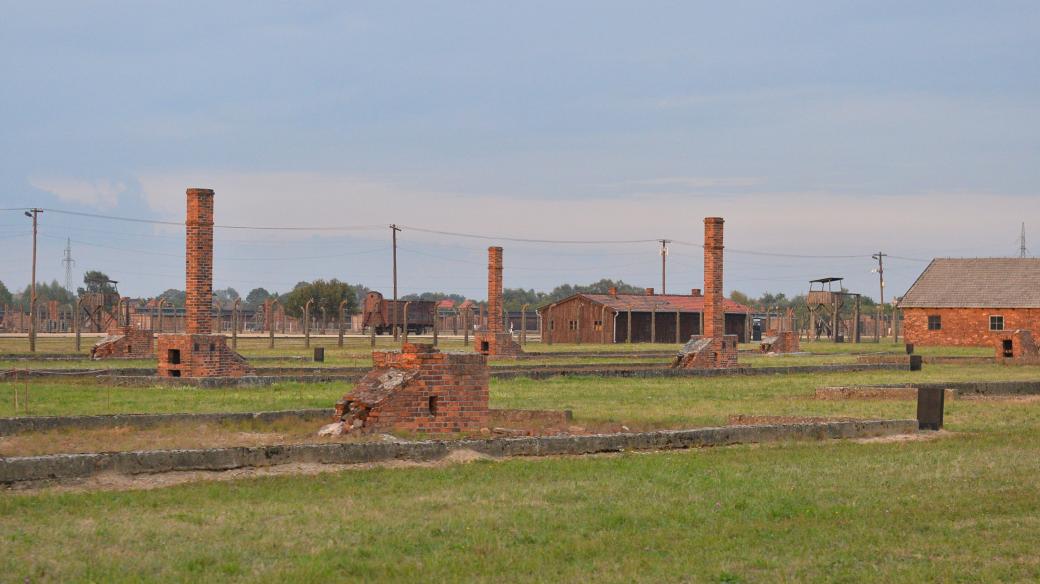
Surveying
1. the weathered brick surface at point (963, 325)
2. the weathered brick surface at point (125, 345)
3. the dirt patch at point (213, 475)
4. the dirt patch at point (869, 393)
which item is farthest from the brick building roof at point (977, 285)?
the dirt patch at point (213, 475)

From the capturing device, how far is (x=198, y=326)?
85.5ft

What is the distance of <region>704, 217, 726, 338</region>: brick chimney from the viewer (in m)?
33.4

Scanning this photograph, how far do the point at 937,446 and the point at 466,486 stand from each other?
6.58m

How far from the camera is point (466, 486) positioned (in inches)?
449

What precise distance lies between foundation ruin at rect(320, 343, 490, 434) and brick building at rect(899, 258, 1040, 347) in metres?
48.8

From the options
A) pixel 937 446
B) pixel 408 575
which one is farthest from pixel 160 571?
pixel 937 446

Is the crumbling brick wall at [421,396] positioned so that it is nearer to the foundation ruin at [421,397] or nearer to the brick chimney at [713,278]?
the foundation ruin at [421,397]

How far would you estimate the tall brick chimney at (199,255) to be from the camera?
2633 cm

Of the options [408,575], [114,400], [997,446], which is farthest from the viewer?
[114,400]

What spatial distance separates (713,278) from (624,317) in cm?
3005

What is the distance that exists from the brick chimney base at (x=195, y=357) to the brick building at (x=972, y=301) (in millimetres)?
43036

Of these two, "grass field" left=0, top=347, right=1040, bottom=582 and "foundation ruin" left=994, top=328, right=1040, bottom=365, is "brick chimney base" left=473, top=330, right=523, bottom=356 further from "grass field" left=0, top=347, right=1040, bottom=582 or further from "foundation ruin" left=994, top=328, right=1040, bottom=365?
"grass field" left=0, top=347, right=1040, bottom=582

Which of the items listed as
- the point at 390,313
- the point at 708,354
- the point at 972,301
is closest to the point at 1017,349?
the point at 708,354

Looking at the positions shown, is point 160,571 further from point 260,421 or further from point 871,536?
point 260,421
